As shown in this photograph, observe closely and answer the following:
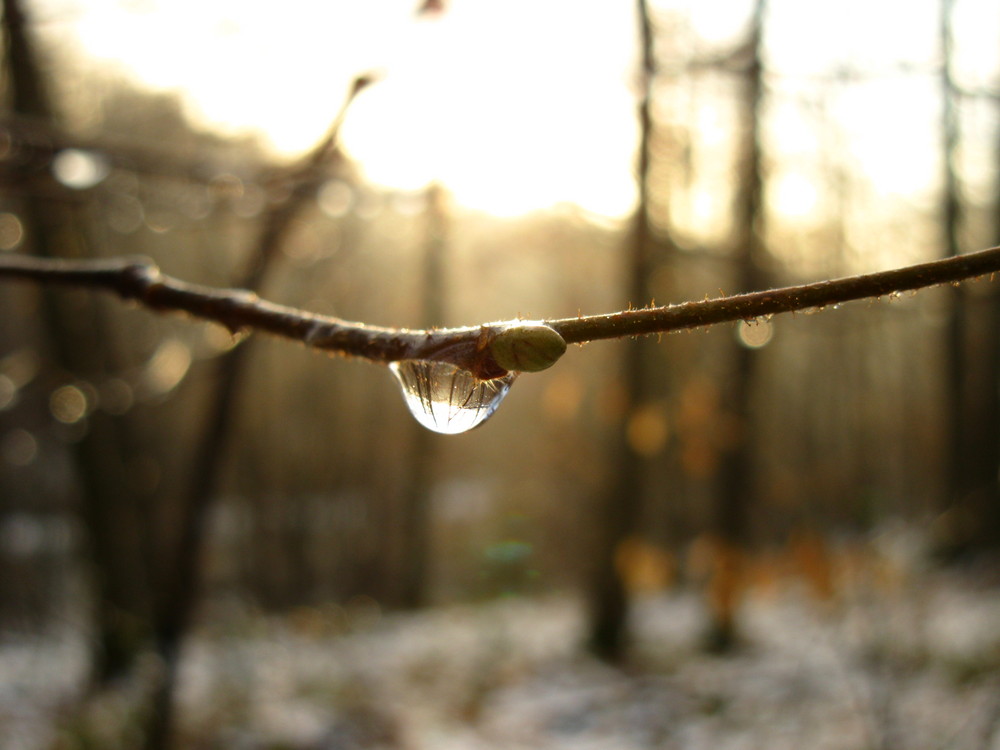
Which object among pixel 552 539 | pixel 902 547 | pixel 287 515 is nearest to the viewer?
pixel 902 547

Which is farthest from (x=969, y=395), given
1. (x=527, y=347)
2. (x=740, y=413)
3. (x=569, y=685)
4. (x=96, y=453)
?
(x=527, y=347)

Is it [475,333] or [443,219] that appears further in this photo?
[443,219]

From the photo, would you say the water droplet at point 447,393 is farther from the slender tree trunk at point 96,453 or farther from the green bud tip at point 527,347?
the slender tree trunk at point 96,453

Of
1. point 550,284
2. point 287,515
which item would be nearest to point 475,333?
point 287,515

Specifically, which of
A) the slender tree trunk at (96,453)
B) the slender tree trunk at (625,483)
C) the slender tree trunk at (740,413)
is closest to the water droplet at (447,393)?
the slender tree trunk at (96,453)

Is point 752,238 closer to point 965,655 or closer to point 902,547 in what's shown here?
point 902,547

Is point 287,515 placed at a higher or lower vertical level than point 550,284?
lower

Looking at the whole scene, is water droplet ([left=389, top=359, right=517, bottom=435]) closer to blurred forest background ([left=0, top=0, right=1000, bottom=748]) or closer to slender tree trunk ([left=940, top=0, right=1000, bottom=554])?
blurred forest background ([left=0, top=0, right=1000, bottom=748])
